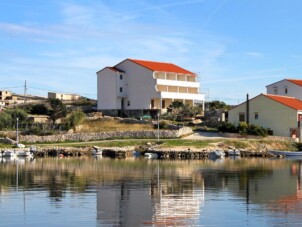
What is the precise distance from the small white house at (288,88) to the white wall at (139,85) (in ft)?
69.0

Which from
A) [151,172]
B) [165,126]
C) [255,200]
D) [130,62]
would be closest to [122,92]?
[130,62]

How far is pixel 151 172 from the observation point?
4462 cm

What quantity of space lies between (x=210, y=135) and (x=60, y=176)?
38648 mm

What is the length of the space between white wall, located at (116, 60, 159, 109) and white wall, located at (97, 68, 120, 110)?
2326 millimetres

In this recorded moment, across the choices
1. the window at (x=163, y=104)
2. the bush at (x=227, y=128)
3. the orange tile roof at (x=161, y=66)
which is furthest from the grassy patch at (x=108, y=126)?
the orange tile roof at (x=161, y=66)

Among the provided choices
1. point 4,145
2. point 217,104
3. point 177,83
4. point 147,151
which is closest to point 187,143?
point 147,151

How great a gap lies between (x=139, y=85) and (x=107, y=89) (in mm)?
5694

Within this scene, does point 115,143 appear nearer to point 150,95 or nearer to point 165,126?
point 165,126

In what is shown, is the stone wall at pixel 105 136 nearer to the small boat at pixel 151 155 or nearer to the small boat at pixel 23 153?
the small boat at pixel 151 155

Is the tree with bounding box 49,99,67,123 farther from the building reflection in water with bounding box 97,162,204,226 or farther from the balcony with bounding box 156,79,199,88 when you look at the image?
the building reflection in water with bounding box 97,162,204,226

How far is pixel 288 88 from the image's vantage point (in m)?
97.7

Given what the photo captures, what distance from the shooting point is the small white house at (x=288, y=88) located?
96.1 metres

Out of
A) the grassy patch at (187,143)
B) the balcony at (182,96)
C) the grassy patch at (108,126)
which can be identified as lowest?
the grassy patch at (187,143)

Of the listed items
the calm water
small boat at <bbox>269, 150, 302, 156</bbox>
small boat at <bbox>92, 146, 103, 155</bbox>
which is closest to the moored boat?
small boat at <bbox>92, 146, 103, 155</bbox>
